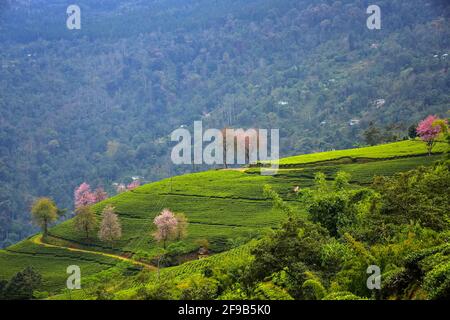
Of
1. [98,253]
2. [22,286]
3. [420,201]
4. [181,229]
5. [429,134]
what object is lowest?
[22,286]

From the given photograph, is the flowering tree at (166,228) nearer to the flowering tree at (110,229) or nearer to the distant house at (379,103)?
the flowering tree at (110,229)

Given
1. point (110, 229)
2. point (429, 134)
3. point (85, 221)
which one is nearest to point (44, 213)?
point (85, 221)

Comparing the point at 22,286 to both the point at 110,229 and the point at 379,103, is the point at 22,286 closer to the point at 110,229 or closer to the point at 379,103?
the point at 110,229

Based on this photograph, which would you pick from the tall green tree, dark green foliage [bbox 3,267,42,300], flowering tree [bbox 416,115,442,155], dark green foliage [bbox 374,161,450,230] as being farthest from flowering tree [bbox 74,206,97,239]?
dark green foliage [bbox 374,161,450,230]

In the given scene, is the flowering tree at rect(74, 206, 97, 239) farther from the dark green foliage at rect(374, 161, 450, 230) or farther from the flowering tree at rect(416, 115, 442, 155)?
the dark green foliage at rect(374, 161, 450, 230)

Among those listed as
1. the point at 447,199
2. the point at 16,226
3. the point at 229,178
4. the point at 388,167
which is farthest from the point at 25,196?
the point at 447,199
